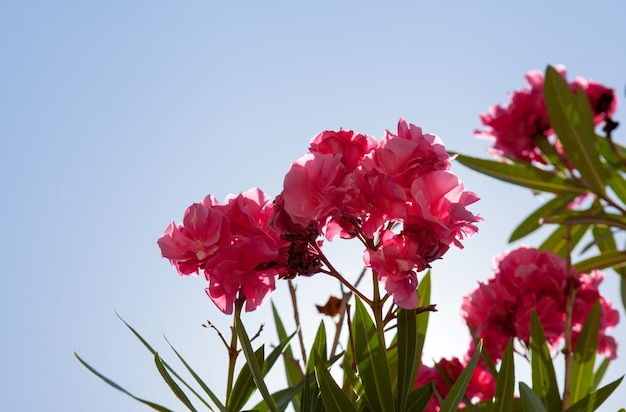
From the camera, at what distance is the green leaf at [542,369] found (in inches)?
51.9

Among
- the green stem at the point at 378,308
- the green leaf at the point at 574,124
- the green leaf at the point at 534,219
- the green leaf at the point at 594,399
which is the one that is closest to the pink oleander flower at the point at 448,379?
the green leaf at the point at 594,399

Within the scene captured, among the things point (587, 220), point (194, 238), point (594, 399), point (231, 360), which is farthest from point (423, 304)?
point (587, 220)

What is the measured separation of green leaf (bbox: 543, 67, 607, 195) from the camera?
1.93 meters

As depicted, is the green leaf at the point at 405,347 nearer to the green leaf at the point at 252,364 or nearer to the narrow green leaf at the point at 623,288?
the green leaf at the point at 252,364

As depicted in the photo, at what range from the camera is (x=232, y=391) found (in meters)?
1.06

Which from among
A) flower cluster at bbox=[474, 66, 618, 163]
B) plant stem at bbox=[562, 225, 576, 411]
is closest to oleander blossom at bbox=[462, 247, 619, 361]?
plant stem at bbox=[562, 225, 576, 411]

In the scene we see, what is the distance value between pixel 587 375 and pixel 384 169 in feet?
3.09

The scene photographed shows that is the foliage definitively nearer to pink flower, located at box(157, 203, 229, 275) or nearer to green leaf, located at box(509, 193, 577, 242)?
pink flower, located at box(157, 203, 229, 275)

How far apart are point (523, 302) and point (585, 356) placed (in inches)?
7.5

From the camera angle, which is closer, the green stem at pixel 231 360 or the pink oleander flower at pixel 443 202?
the pink oleander flower at pixel 443 202

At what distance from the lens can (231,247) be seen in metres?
0.90

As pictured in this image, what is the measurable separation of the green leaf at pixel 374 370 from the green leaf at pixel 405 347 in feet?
0.09

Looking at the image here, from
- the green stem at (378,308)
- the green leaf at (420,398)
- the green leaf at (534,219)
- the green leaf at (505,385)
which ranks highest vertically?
the green leaf at (534,219)

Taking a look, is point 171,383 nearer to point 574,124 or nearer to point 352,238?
point 352,238
